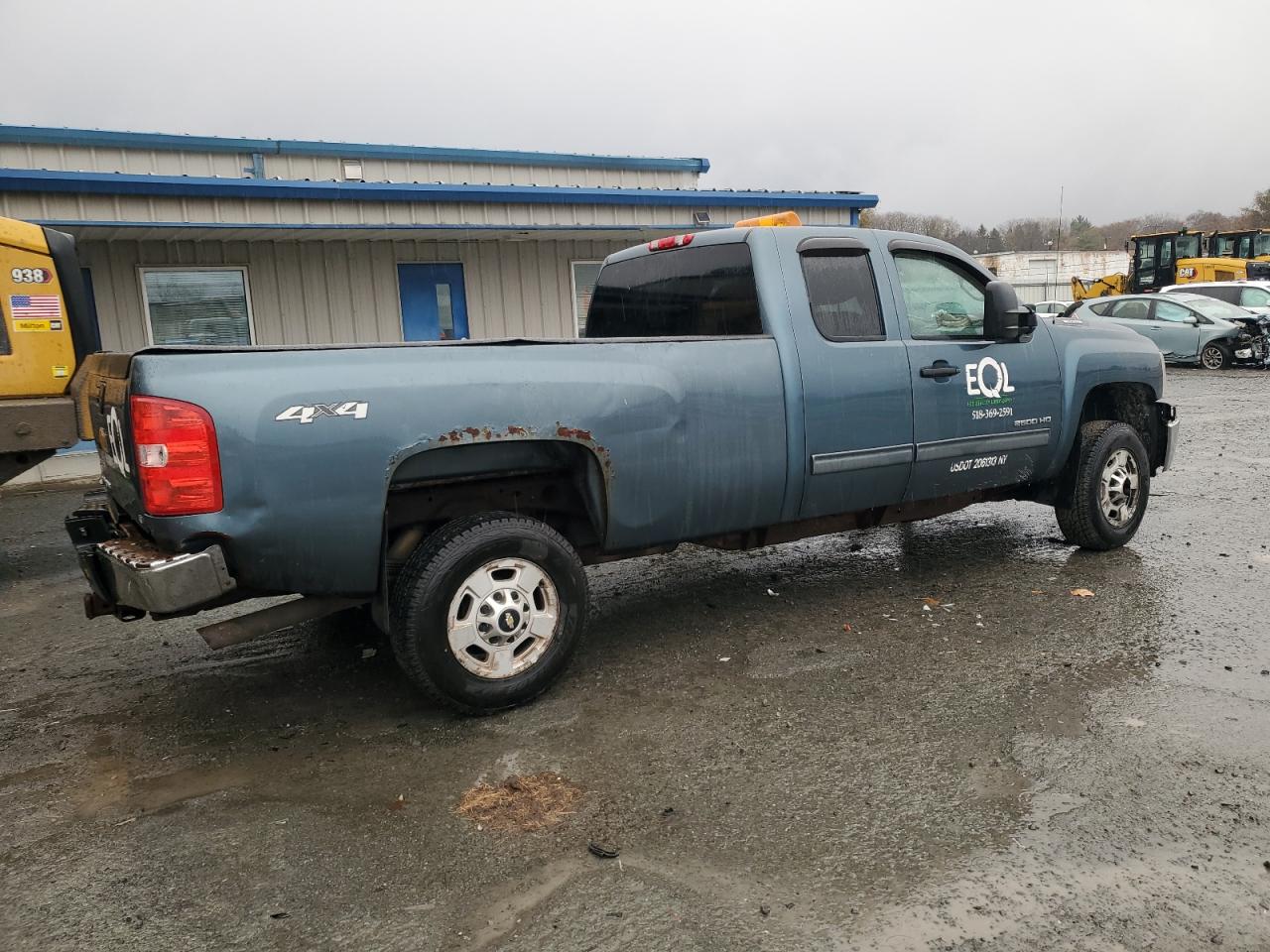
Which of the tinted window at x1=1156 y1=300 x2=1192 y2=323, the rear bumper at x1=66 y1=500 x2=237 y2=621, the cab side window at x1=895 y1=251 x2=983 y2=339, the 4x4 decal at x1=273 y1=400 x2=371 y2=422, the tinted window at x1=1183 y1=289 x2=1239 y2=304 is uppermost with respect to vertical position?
the cab side window at x1=895 y1=251 x2=983 y2=339

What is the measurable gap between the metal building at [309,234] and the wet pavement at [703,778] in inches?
233

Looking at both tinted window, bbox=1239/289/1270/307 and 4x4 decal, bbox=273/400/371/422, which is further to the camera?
tinted window, bbox=1239/289/1270/307

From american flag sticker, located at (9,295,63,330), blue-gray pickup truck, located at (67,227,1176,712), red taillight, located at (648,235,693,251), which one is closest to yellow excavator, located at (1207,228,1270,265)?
blue-gray pickup truck, located at (67,227,1176,712)

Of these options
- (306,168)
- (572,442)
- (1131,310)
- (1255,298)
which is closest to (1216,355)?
(1131,310)

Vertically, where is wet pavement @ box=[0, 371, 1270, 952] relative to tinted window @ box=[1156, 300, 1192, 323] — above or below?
below

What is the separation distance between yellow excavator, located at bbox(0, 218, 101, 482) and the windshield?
2095cm

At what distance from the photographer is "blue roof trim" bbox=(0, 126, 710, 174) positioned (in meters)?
12.9

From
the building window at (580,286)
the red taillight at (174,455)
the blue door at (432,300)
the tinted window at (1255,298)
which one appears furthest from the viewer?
the tinted window at (1255,298)

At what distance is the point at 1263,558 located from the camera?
607 centimetres

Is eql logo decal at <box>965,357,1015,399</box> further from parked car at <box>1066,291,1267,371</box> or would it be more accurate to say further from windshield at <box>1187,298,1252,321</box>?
windshield at <box>1187,298,1252,321</box>

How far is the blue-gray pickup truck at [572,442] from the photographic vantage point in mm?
3418

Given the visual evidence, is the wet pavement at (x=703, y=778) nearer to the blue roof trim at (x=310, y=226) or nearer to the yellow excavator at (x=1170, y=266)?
the blue roof trim at (x=310, y=226)

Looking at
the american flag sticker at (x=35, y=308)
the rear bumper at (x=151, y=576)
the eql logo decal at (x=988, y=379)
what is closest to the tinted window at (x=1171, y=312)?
the eql logo decal at (x=988, y=379)

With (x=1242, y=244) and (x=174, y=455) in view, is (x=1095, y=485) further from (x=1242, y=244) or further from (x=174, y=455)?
(x=1242, y=244)
